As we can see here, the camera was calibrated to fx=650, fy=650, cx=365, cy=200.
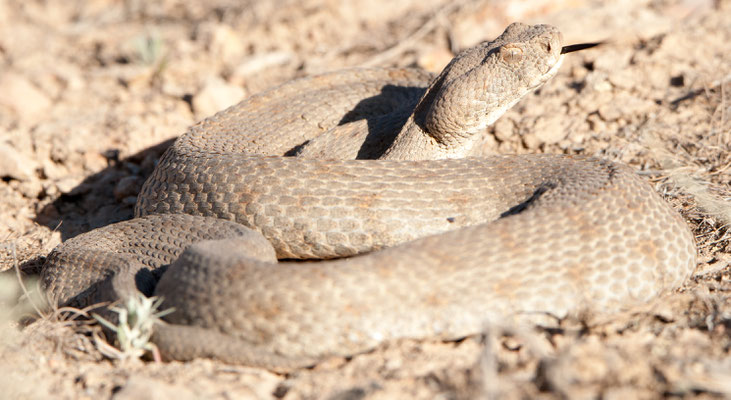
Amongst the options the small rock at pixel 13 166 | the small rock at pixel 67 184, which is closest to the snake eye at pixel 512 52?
the small rock at pixel 67 184

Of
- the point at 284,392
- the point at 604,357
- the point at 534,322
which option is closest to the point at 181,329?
the point at 284,392

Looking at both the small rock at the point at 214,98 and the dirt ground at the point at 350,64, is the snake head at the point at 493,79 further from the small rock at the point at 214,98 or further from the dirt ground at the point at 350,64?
the small rock at the point at 214,98

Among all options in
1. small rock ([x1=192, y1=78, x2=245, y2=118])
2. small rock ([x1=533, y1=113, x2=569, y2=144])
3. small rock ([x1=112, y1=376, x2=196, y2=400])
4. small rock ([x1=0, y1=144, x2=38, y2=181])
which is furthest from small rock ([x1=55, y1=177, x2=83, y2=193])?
small rock ([x1=533, y1=113, x2=569, y2=144])

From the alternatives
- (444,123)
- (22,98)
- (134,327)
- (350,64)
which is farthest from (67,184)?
(444,123)

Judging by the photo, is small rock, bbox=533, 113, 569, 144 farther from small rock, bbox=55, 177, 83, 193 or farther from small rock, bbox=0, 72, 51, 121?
small rock, bbox=0, 72, 51, 121

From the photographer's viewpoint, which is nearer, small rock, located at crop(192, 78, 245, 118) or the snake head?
the snake head
